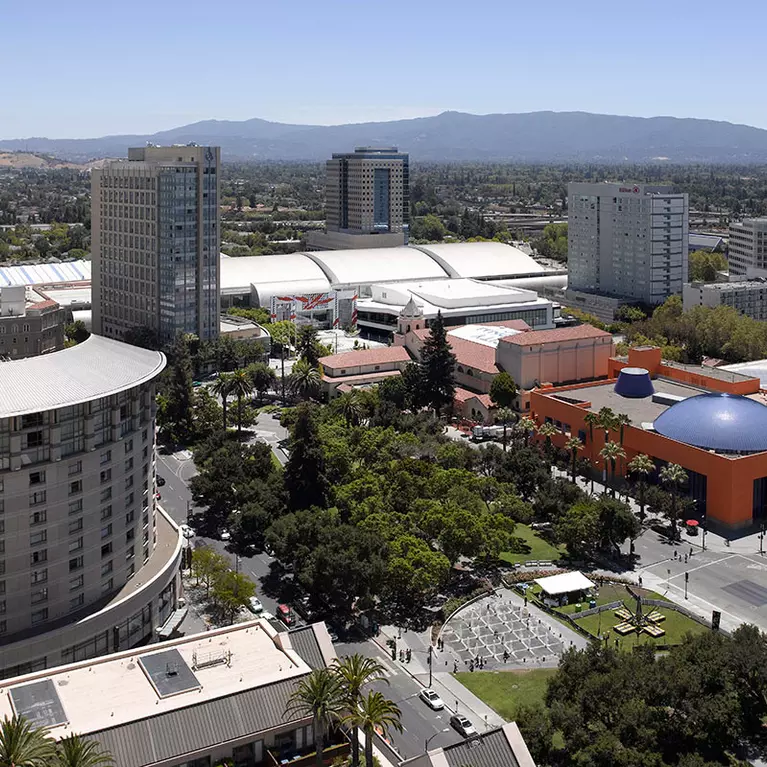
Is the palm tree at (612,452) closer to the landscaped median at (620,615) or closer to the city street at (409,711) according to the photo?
the landscaped median at (620,615)

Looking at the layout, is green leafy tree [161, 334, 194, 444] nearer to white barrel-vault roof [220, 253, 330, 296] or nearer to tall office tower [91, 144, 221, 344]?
tall office tower [91, 144, 221, 344]

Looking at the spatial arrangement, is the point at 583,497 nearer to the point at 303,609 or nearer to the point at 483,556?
the point at 483,556

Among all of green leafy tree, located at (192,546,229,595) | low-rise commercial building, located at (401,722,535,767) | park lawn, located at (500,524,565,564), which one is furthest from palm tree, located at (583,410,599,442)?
low-rise commercial building, located at (401,722,535,767)

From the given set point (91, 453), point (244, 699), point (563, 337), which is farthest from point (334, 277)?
point (244, 699)

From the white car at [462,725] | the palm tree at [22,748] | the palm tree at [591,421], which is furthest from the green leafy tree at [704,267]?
the palm tree at [22,748]

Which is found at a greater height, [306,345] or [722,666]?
[306,345]
